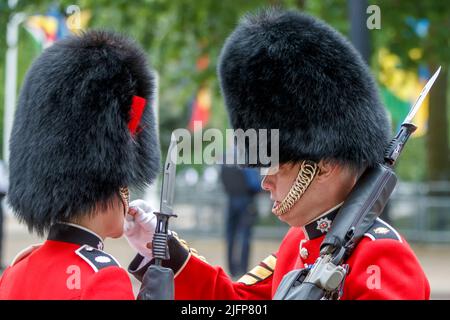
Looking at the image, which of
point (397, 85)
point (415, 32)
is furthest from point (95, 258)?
point (397, 85)

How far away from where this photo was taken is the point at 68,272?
3.19 meters

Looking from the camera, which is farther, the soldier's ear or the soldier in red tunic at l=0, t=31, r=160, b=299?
the soldier's ear

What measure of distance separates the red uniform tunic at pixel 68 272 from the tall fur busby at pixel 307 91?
0.78 meters

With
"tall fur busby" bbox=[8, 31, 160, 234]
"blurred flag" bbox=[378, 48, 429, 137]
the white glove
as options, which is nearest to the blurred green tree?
"blurred flag" bbox=[378, 48, 429, 137]

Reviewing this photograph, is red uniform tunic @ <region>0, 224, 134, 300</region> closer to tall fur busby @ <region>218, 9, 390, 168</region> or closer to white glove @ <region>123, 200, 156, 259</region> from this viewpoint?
white glove @ <region>123, 200, 156, 259</region>

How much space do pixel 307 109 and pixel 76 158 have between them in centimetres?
85

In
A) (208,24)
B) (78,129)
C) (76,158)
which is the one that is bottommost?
(76,158)

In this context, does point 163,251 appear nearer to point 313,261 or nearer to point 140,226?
point 140,226

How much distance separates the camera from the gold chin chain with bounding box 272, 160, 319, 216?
345 cm

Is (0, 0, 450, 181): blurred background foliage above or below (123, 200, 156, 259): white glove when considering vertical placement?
above

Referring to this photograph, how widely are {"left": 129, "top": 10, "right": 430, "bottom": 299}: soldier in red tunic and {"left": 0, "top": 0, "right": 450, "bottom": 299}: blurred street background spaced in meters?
2.67

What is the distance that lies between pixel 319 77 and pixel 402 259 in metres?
0.75

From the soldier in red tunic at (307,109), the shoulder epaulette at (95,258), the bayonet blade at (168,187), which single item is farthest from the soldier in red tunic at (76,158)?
the soldier in red tunic at (307,109)
